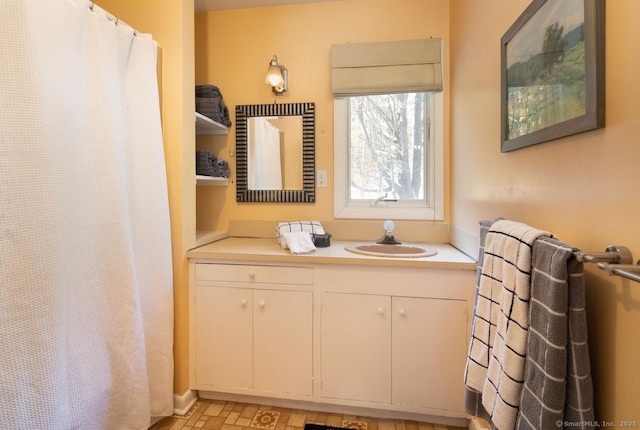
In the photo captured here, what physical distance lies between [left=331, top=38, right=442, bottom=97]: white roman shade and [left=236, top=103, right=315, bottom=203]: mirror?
12.3 inches

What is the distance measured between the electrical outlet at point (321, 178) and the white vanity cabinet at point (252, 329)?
745 mm

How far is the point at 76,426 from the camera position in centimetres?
112

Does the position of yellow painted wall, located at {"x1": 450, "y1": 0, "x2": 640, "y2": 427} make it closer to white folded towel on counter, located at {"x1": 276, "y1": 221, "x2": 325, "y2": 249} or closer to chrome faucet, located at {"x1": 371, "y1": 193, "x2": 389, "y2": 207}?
chrome faucet, located at {"x1": 371, "y1": 193, "x2": 389, "y2": 207}

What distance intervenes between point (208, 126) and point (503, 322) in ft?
6.52

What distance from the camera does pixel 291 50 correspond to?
2.10 m

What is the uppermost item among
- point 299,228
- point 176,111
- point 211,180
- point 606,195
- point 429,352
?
point 176,111

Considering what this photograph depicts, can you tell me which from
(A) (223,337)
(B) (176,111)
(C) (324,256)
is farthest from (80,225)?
(C) (324,256)

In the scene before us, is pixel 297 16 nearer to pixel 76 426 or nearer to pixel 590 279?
pixel 590 279

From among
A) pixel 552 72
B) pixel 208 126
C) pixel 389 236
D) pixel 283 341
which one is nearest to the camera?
pixel 552 72

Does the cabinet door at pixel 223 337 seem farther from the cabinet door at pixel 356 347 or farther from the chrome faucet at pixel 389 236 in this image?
the chrome faucet at pixel 389 236

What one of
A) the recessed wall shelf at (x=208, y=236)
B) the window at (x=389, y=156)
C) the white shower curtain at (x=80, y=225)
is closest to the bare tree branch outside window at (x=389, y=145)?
the window at (x=389, y=156)

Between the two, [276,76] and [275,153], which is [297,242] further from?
[276,76]

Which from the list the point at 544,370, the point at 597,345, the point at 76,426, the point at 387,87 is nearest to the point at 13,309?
the point at 76,426

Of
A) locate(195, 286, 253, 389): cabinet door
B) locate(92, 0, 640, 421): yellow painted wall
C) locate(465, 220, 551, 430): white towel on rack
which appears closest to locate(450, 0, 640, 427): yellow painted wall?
locate(92, 0, 640, 421): yellow painted wall
